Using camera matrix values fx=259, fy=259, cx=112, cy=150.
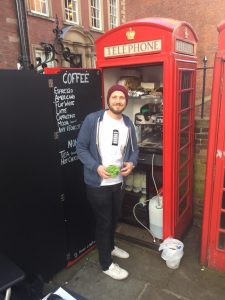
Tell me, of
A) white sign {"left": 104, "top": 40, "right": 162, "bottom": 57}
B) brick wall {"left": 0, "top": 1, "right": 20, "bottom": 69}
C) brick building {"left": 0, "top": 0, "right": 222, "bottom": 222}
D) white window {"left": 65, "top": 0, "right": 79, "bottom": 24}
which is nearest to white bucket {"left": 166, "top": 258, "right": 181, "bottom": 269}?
white sign {"left": 104, "top": 40, "right": 162, "bottom": 57}

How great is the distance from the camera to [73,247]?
2967 mm

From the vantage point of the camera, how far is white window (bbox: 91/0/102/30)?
1441 cm

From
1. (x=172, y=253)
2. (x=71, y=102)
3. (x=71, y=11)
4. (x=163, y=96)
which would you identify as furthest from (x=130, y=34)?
(x=71, y=11)

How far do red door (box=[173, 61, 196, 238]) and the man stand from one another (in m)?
0.58

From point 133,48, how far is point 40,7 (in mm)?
10649

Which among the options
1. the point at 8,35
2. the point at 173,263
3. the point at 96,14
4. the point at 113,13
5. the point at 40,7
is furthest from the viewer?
the point at 113,13

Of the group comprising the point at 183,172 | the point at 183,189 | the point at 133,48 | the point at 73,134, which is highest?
the point at 133,48

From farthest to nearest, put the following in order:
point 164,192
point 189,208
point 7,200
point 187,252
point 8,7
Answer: point 8,7 → point 189,208 → point 187,252 → point 164,192 → point 7,200

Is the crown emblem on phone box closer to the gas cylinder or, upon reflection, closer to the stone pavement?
the gas cylinder

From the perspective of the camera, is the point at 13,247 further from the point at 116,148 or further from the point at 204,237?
the point at 204,237

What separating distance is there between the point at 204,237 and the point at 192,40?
2300 millimetres

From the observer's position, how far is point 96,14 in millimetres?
14688

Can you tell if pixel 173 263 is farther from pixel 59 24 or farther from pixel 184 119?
pixel 59 24

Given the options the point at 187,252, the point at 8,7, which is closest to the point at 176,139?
the point at 187,252
